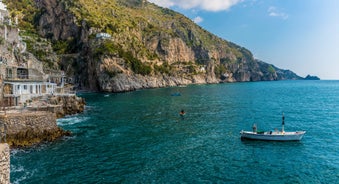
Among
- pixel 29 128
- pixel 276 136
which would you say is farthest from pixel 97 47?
pixel 276 136

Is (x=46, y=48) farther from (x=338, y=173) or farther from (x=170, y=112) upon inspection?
(x=338, y=173)

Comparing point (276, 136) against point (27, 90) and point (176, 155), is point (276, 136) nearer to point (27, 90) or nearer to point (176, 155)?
point (176, 155)

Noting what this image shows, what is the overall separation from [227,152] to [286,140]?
11682 mm

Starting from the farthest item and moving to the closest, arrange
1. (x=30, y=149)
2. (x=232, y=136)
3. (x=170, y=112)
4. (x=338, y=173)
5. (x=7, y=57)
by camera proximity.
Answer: (x=170, y=112) → (x=7, y=57) → (x=232, y=136) → (x=30, y=149) → (x=338, y=173)

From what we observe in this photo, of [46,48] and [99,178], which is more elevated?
[46,48]

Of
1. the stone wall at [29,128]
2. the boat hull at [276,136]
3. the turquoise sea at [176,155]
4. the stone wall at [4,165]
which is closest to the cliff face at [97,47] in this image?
the turquoise sea at [176,155]

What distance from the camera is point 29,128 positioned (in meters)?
37.9

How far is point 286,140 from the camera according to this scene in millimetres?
40625

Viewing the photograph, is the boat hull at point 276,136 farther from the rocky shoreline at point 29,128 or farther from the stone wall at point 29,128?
the stone wall at point 29,128

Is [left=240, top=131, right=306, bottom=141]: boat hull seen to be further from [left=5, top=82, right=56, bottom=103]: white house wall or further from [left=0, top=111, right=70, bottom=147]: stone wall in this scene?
[left=5, top=82, right=56, bottom=103]: white house wall

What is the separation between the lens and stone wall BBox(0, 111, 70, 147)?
3628 centimetres

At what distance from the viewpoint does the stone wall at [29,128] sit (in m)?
36.3

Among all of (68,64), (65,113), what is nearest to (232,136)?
(65,113)

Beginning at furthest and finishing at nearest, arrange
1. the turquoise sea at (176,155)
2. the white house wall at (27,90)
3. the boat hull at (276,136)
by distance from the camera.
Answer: the white house wall at (27,90)
the boat hull at (276,136)
the turquoise sea at (176,155)
